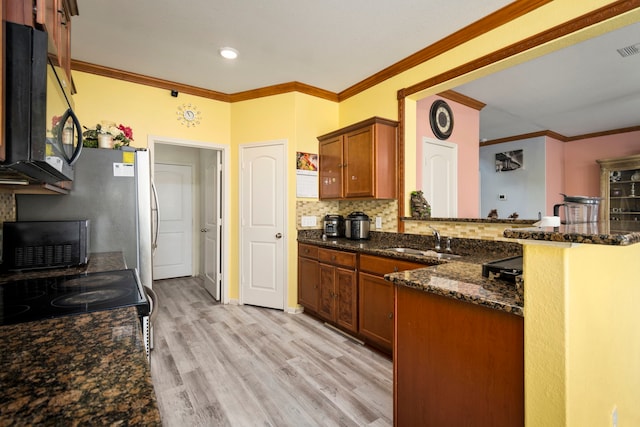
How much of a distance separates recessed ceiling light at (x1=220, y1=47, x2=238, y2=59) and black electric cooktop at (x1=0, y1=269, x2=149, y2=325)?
216 cm

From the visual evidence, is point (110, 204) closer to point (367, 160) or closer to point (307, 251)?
point (307, 251)

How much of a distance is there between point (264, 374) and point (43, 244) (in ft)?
5.47

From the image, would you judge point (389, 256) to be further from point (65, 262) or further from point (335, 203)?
point (65, 262)

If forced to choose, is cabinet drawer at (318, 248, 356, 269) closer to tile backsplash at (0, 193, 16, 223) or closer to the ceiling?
the ceiling

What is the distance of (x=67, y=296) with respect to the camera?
1.24 metres

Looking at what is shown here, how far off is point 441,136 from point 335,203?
1478 millimetres

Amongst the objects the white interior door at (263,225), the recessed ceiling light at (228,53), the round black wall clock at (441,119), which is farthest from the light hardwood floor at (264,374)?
the recessed ceiling light at (228,53)

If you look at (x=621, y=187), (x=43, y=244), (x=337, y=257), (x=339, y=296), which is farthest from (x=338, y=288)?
(x=621, y=187)

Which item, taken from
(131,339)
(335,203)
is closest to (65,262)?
(131,339)

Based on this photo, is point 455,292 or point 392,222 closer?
point 455,292

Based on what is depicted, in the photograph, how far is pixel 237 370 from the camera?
89.0 inches

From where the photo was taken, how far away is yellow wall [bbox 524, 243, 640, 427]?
872 mm

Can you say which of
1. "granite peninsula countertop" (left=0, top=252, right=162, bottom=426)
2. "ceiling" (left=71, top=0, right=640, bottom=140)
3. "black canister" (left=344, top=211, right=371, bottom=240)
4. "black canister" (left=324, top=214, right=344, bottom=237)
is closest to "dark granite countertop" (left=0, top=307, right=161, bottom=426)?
"granite peninsula countertop" (left=0, top=252, right=162, bottom=426)

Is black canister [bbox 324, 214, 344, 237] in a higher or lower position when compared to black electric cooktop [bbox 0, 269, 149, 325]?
higher
